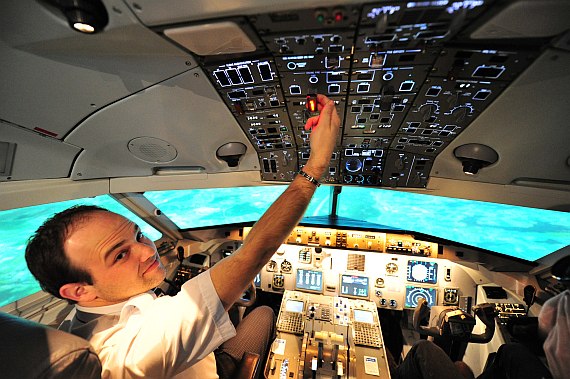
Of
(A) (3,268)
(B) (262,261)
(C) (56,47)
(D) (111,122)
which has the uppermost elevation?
(C) (56,47)

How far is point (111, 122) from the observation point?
158 centimetres

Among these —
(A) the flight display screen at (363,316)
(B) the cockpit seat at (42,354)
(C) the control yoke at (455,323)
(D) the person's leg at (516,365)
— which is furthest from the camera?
(A) the flight display screen at (363,316)

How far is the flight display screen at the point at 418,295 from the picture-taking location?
3.36 m

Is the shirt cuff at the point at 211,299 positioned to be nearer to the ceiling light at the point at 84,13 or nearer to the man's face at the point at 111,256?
the man's face at the point at 111,256

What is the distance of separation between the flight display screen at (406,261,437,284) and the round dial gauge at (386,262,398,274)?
0.18 metres

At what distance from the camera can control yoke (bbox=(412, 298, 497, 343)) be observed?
2.34 m

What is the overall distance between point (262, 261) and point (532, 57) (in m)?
1.39

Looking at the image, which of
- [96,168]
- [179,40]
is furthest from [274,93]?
[96,168]

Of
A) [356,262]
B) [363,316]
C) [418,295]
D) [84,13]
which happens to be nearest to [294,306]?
[363,316]

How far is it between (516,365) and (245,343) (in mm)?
2209

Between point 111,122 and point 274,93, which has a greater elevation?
point 274,93

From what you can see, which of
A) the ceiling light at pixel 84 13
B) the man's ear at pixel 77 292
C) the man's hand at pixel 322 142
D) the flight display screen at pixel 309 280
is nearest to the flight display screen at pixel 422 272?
the flight display screen at pixel 309 280

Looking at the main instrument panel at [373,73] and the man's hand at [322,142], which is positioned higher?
the main instrument panel at [373,73]

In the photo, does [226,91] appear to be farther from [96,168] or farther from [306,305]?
[306,305]
